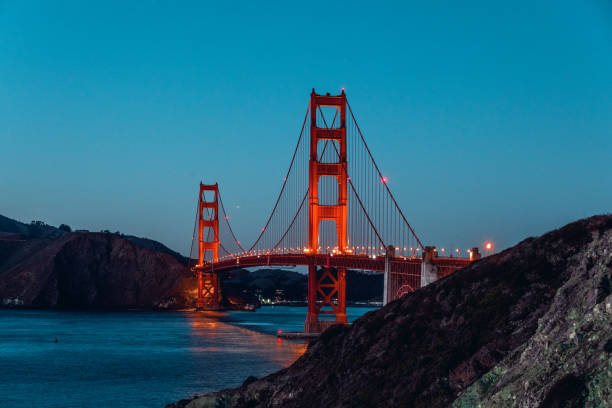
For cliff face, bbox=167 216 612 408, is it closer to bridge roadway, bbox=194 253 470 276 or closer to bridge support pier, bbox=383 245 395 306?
bridge roadway, bbox=194 253 470 276

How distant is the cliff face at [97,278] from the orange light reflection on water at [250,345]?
233ft

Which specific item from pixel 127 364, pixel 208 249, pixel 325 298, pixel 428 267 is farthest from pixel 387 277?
pixel 208 249

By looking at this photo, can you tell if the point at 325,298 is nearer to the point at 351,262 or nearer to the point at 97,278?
the point at 351,262

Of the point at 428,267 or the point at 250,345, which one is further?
the point at 250,345

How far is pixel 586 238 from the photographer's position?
19.2m

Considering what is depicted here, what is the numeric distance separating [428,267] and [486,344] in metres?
20.9

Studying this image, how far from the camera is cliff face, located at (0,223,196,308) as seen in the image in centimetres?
15112

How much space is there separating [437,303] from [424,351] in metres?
2.34

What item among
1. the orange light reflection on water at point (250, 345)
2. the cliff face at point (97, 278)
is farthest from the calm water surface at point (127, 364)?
Answer: the cliff face at point (97, 278)

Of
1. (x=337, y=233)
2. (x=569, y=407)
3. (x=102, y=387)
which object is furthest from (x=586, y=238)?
(x=337, y=233)

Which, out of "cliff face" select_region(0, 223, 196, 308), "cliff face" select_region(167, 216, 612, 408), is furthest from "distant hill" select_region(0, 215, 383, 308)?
"cliff face" select_region(167, 216, 612, 408)

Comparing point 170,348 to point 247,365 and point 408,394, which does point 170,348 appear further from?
point 408,394

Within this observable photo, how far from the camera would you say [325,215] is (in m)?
63.5

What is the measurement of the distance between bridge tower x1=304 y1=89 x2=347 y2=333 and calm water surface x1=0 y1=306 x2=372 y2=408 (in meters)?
3.79
